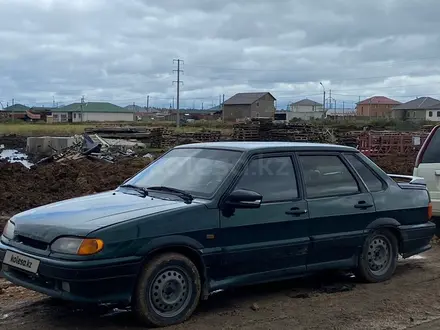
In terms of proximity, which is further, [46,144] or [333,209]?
[46,144]

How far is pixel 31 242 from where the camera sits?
5539 mm

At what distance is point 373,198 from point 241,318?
2233mm

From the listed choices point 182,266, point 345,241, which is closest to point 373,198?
point 345,241

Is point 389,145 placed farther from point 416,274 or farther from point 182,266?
point 182,266

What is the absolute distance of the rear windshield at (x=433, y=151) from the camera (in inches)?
372

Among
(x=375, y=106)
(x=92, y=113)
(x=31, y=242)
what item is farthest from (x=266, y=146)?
(x=375, y=106)

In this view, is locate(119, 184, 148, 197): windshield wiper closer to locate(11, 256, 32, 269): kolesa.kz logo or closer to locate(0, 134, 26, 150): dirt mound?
locate(11, 256, 32, 269): kolesa.kz logo

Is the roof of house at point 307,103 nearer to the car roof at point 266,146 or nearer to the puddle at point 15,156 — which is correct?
the puddle at point 15,156

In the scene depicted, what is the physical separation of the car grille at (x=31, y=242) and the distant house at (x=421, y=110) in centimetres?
10292

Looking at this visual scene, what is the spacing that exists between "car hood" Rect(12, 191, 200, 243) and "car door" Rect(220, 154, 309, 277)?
52 centimetres

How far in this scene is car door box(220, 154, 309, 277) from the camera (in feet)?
19.7

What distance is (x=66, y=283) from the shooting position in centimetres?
518

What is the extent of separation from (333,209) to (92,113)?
420 ft

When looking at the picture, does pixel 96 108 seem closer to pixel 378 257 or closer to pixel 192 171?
pixel 378 257
